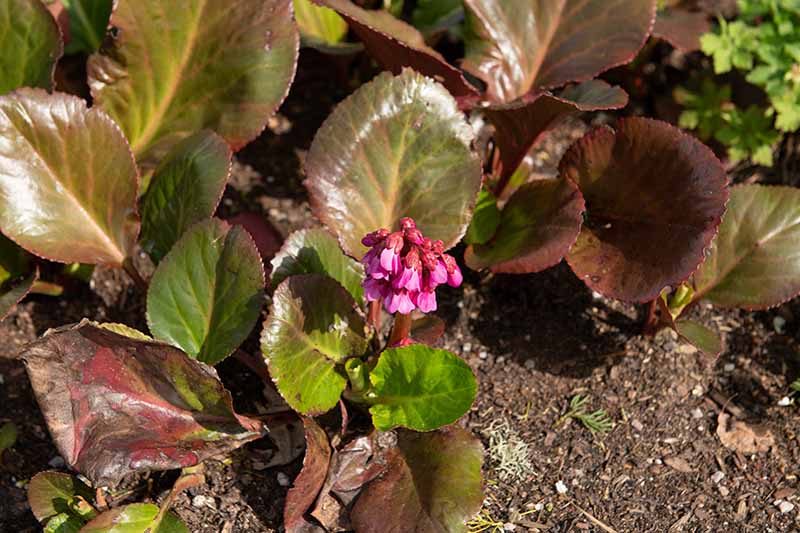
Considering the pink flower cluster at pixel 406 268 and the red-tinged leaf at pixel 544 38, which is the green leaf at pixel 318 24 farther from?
the pink flower cluster at pixel 406 268

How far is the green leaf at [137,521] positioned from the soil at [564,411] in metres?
0.07

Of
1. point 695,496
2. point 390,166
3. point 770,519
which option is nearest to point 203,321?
point 390,166

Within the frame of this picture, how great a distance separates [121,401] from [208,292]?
26 centimetres

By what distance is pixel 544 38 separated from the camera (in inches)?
89.8

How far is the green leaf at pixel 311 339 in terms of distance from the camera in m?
1.75

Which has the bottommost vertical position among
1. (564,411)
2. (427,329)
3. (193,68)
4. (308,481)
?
(564,411)

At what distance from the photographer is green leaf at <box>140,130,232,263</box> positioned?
1.91 metres

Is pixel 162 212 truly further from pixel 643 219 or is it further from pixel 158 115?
pixel 643 219

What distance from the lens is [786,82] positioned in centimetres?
241

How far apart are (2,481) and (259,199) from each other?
918 mm

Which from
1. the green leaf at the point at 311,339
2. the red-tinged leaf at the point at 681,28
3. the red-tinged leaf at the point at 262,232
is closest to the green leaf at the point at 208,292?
the green leaf at the point at 311,339

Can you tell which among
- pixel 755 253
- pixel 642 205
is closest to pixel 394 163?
pixel 642 205

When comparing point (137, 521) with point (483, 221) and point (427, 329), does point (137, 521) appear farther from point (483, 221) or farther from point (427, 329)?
point (483, 221)

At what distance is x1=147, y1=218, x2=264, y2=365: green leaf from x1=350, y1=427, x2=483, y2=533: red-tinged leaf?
383mm
